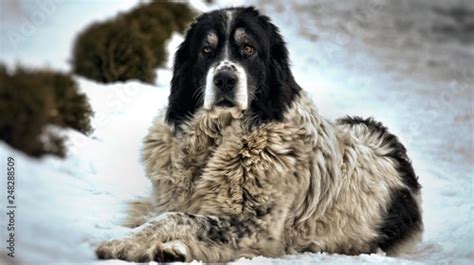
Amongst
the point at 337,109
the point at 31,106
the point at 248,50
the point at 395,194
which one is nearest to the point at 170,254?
the point at 31,106

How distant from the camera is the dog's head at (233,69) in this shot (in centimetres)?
513

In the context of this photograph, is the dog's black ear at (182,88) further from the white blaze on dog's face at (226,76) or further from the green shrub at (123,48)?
the green shrub at (123,48)

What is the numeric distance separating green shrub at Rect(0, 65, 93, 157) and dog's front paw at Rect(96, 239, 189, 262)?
0.72 metres

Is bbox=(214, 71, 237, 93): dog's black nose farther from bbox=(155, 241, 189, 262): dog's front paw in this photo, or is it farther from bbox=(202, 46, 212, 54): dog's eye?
bbox=(155, 241, 189, 262): dog's front paw

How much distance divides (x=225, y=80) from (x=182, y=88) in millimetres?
655

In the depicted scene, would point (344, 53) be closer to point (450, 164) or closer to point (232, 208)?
point (450, 164)

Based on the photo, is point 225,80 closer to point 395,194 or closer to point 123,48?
point 123,48

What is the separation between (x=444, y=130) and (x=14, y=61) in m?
6.53

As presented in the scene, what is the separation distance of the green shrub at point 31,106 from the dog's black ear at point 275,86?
141 centimetres

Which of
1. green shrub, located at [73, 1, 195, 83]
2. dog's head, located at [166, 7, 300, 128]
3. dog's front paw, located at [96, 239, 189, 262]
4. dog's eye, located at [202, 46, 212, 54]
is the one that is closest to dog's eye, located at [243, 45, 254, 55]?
dog's head, located at [166, 7, 300, 128]

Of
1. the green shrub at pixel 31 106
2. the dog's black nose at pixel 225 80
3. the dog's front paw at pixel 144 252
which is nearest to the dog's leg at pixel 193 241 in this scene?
the dog's front paw at pixel 144 252

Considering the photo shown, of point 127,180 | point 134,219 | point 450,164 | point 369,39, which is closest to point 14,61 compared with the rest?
point 134,219

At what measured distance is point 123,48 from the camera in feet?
19.9

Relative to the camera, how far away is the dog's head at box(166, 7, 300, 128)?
5133mm
